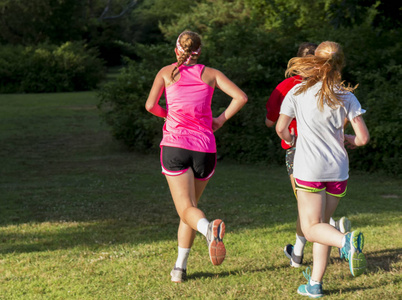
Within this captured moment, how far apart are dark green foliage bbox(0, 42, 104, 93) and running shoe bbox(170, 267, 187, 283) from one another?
36442 millimetres

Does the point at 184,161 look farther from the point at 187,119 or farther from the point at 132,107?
the point at 132,107

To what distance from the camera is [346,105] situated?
4.11m

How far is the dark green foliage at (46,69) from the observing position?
39562 millimetres

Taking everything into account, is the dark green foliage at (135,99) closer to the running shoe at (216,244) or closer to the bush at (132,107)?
the bush at (132,107)

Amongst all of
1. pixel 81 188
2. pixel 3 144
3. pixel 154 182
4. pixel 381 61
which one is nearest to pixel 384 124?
pixel 381 61

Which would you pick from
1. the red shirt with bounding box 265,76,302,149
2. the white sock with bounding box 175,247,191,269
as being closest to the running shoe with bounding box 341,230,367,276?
the red shirt with bounding box 265,76,302,149

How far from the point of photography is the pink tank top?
4.60 m

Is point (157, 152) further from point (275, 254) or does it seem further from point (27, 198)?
point (275, 254)

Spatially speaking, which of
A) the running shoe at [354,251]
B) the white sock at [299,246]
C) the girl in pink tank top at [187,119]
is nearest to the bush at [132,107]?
the white sock at [299,246]

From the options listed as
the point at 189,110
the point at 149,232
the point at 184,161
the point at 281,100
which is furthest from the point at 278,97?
the point at 149,232

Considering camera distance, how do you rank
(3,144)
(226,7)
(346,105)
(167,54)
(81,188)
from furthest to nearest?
(226,7)
(3,144)
(167,54)
(81,188)
(346,105)

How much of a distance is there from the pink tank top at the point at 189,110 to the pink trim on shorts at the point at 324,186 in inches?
32.8

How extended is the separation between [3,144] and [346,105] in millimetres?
14772

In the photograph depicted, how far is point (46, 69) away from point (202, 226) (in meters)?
38.0
